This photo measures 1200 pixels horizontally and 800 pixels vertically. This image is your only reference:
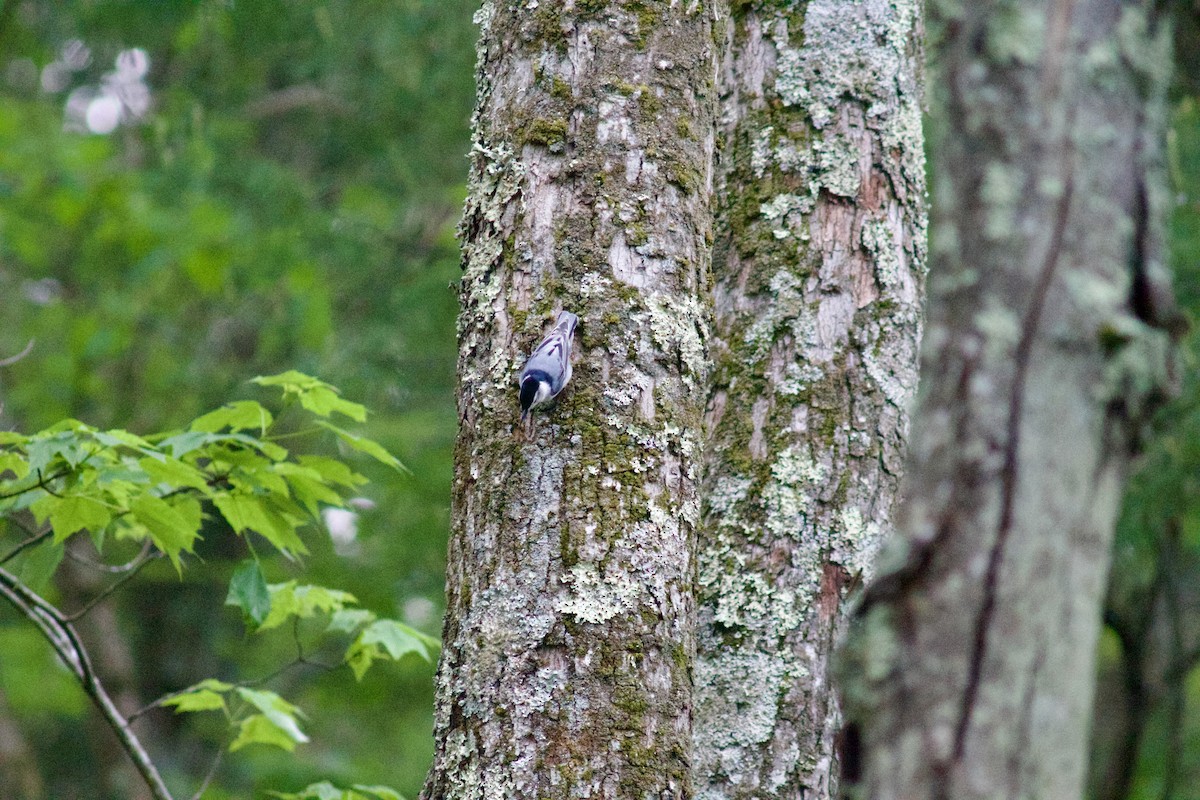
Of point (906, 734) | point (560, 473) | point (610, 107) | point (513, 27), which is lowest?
point (906, 734)

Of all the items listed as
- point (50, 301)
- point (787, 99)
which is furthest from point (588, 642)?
point (50, 301)

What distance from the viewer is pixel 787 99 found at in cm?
248

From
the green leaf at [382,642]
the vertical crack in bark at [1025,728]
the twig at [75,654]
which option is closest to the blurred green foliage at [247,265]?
the green leaf at [382,642]

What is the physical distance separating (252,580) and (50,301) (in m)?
7.47

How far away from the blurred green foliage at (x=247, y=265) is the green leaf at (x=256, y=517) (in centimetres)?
391

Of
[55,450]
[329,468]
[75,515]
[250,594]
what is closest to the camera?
[55,450]

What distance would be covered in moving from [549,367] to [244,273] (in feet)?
20.3

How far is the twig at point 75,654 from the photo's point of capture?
92.8 inches

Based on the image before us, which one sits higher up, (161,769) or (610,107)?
(610,107)

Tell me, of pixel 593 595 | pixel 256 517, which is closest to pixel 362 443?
pixel 256 517

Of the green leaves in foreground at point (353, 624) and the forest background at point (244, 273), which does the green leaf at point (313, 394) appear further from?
the forest background at point (244, 273)

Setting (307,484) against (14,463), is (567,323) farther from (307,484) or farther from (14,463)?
(14,463)

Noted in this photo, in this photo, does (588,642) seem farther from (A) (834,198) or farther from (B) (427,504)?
(B) (427,504)

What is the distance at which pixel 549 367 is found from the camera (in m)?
1.61
